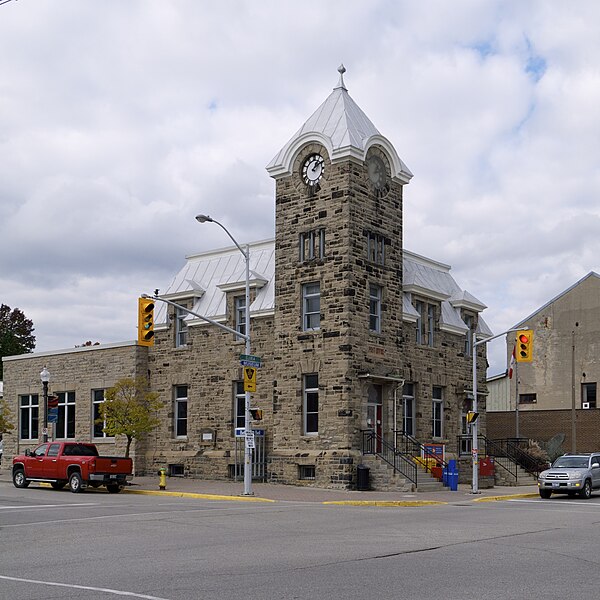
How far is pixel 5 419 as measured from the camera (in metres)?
43.6

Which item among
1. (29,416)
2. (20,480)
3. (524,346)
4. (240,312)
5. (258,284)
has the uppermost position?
(258,284)

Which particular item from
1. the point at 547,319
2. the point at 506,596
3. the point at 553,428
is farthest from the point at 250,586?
the point at 547,319

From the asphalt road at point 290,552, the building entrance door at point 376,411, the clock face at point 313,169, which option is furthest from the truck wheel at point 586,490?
the clock face at point 313,169

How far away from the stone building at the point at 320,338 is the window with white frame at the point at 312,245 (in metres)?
0.05

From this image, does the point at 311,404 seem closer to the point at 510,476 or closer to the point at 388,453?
the point at 388,453

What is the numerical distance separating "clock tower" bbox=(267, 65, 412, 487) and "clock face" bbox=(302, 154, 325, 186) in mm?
49

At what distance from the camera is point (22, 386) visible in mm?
45031

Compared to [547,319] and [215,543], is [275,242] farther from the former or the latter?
[547,319]

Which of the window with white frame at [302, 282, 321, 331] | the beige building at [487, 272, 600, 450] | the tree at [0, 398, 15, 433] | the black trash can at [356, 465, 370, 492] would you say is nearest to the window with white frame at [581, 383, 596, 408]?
the beige building at [487, 272, 600, 450]

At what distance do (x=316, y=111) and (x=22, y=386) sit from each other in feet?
67.8

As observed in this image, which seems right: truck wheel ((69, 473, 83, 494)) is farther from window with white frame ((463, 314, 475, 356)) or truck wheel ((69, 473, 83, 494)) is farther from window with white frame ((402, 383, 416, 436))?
window with white frame ((463, 314, 475, 356))

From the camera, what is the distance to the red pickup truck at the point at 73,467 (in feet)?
97.0

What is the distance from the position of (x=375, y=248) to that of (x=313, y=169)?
3916 mm

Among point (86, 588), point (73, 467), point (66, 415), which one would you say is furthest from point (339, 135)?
point (86, 588)
